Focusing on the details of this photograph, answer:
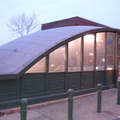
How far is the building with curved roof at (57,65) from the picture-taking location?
6430 millimetres

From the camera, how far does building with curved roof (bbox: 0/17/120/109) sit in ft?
21.1

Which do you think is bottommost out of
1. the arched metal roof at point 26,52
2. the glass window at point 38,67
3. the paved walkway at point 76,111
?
the paved walkway at point 76,111

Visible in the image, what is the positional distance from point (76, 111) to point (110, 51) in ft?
18.7

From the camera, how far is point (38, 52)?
7.18m

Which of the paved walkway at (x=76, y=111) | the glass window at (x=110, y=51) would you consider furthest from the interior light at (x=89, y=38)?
the paved walkway at (x=76, y=111)

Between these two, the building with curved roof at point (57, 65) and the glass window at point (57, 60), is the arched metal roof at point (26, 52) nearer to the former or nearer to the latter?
the building with curved roof at point (57, 65)

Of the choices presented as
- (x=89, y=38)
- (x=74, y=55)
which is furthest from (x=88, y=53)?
(x=74, y=55)

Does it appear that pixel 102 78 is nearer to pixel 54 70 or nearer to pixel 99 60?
pixel 99 60

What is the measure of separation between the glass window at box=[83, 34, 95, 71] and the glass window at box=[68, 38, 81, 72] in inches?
17.9

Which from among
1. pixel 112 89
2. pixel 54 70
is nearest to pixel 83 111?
pixel 54 70

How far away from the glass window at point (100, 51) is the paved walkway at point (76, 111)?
2593 mm

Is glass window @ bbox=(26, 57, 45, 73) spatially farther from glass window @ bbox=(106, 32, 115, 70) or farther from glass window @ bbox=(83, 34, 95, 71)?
glass window @ bbox=(106, 32, 115, 70)

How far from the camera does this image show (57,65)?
25.8ft

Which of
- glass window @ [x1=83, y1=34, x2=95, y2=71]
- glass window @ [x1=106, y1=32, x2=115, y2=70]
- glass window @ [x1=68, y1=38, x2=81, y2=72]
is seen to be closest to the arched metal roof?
glass window @ [x1=68, y1=38, x2=81, y2=72]
